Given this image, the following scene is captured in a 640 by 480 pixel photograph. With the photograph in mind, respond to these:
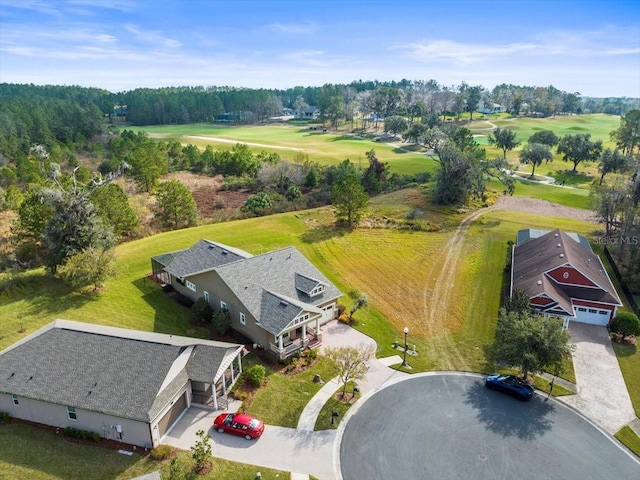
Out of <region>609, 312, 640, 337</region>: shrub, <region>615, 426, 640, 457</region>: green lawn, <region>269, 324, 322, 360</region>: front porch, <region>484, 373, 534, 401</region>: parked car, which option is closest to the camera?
<region>615, 426, 640, 457</region>: green lawn

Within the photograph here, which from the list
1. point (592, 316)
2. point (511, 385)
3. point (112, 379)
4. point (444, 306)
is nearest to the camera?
point (112, 379)

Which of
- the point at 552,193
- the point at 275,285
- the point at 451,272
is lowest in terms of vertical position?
the point at 451,272

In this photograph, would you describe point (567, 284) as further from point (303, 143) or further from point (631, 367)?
point (303, 143)

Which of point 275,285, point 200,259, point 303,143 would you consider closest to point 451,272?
point 275,285

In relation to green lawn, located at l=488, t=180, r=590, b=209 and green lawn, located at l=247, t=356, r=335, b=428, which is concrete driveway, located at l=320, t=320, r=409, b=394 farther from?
green lawn, located at l=488, t=180, r=590, b=209

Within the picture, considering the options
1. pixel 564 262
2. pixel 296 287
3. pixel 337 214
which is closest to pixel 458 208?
pixel 337 214

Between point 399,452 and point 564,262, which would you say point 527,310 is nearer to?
point 564,262

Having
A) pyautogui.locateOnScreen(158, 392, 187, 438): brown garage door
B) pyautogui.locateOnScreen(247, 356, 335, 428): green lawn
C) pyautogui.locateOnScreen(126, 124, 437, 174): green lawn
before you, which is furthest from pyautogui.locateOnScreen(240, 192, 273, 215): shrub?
pyautogui.locateOnScreen(158, 392, 187, 438): brown garage door
